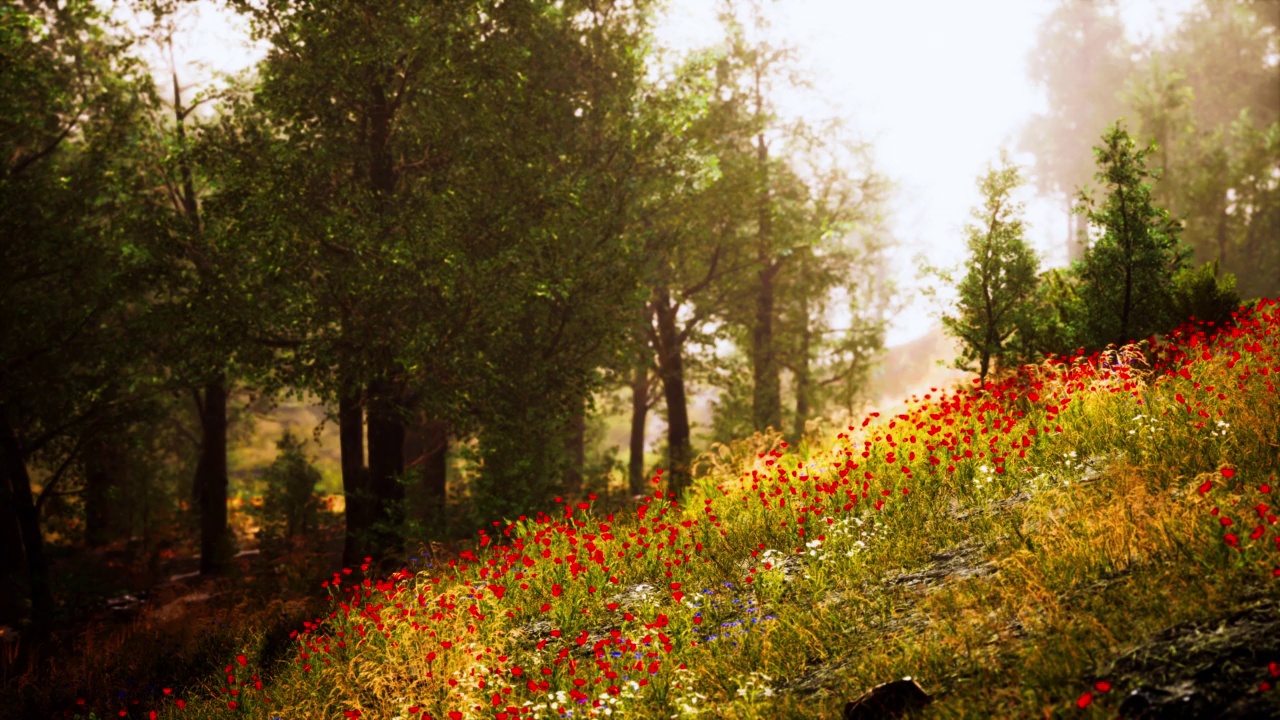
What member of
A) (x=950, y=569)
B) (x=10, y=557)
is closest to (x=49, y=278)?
(x=10, y=557)

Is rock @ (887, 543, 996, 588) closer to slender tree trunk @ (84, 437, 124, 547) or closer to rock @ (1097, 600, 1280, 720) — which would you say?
rock @ (1097, 600, 1280, 720)

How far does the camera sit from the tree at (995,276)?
10469 mm

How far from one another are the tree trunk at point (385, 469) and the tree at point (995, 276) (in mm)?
8010

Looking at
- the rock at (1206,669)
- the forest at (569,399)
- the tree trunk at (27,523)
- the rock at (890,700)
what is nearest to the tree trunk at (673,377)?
the forest at (569,399)

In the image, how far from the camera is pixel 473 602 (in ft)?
23.5

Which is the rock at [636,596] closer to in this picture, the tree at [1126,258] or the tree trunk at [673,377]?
the tree at [1126,258]

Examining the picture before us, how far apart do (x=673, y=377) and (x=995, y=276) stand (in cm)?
924

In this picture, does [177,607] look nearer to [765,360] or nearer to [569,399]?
[569,399]

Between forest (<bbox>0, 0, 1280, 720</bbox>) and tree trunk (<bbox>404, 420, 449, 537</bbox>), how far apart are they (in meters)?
0.12

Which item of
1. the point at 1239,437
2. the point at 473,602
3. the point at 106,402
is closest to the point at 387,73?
the point at 106,402

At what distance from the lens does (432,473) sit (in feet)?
47.8

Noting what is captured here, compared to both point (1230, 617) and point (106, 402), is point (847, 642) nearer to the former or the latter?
point (1230, 617)

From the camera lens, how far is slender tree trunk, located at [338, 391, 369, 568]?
37.8 feet

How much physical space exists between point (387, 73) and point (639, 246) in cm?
473
